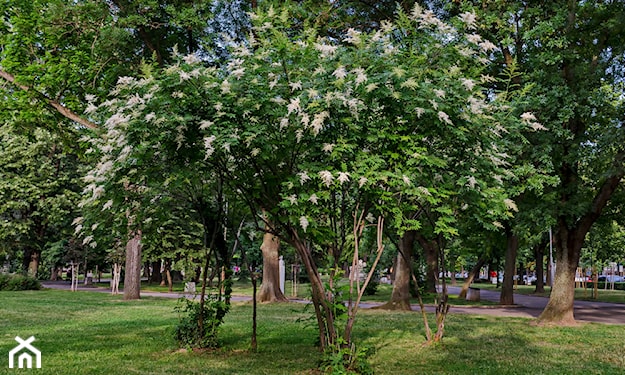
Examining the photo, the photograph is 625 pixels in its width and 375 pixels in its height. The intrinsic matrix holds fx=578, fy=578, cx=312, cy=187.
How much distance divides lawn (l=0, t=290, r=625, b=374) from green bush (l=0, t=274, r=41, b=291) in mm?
17996

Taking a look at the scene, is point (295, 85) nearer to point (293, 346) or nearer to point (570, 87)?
point (293, 346)

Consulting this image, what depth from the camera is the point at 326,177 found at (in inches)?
291

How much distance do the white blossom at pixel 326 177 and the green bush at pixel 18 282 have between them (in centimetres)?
3310

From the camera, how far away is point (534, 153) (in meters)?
15.5

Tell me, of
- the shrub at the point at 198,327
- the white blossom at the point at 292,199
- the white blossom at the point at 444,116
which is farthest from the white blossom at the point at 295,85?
the shrub at the point at 198,327

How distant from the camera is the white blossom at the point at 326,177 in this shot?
736cm

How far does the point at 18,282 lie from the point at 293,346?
97.0 ft

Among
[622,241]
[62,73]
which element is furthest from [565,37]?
[622,241]

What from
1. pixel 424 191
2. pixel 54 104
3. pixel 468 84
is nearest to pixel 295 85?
pixel 424 191

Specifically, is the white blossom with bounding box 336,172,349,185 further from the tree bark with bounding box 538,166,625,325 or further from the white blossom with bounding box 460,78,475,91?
the tree bark with bounding box 538,166,625,325

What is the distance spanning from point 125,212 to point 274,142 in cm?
331

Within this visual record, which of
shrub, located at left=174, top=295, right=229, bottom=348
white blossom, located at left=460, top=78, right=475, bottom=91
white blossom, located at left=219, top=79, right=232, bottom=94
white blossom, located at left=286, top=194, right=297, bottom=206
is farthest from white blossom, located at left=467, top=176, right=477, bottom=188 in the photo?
shrub, located at left=174, top=295, right=229, bottom=348

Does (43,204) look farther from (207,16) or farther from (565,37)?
(565,37)

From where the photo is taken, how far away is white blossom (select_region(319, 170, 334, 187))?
736 cm
